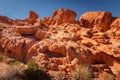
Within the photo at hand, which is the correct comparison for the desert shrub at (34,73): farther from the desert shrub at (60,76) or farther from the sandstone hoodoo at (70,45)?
the sandstone hoodoo at (70,45)

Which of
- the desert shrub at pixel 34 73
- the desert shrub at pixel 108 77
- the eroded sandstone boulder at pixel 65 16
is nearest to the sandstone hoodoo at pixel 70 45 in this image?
the desert shrub at pixel 108 77

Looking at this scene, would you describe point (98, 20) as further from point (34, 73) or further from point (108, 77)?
point (34, 73)

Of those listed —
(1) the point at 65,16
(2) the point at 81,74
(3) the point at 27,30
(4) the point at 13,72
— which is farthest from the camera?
(1) the point at 65,16

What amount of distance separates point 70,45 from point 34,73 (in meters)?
4.17

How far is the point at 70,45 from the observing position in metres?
16.7

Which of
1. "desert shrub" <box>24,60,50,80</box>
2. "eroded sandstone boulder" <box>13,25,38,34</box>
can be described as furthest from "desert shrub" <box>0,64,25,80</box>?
"eroded sandstone boulder" <box>13,25,38,34</box>

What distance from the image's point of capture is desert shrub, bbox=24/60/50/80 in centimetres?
1372

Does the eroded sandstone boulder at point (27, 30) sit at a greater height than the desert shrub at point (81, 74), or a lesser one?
greater

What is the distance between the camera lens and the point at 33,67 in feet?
45.5

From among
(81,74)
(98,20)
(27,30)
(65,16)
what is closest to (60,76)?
(81,74)

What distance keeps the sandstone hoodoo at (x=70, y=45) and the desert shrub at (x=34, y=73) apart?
2.13ft

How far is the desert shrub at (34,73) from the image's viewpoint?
1372 cm

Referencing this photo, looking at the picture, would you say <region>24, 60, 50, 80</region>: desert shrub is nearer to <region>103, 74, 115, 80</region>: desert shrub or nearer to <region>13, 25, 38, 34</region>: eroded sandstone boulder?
<region>103, 74, 115, 80</region>: desert shrub

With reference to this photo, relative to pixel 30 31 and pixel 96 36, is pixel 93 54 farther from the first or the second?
pixel 30 31
